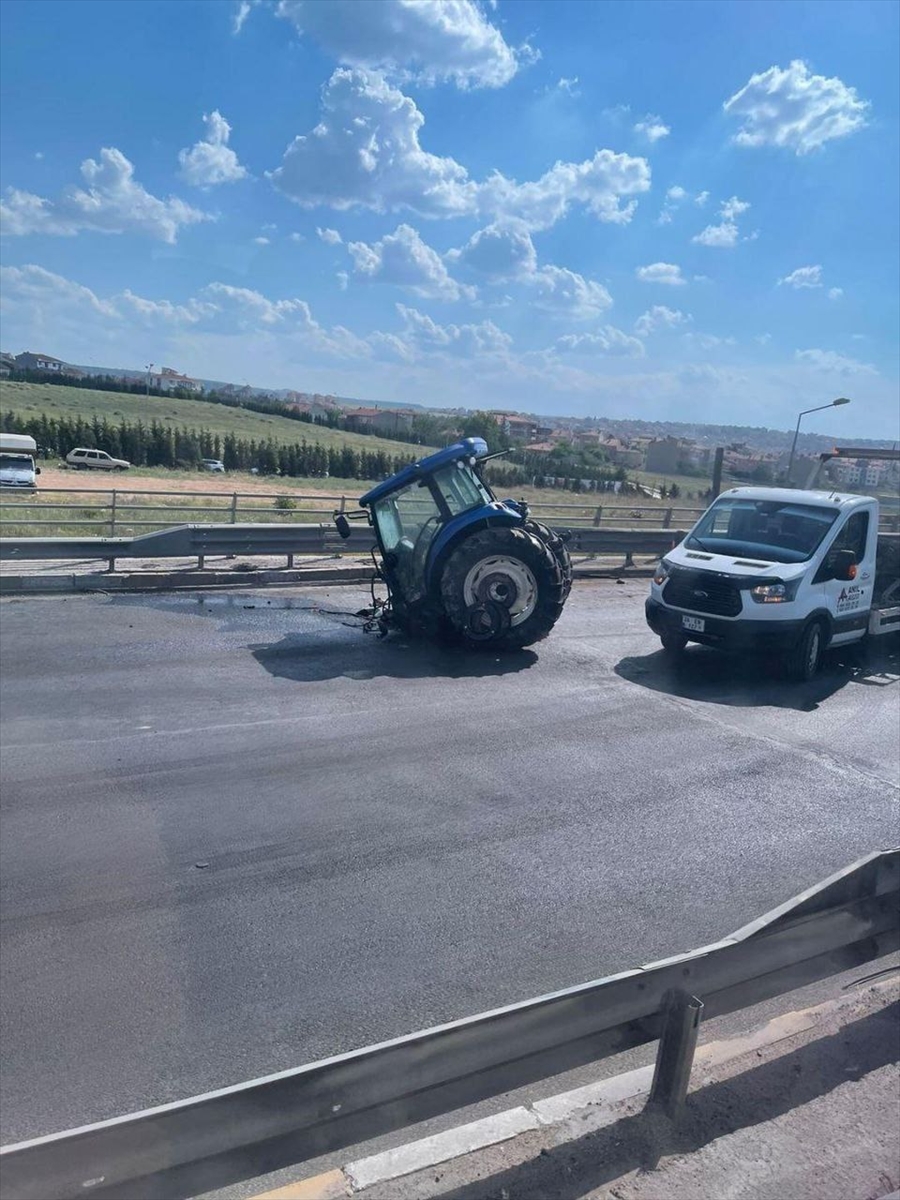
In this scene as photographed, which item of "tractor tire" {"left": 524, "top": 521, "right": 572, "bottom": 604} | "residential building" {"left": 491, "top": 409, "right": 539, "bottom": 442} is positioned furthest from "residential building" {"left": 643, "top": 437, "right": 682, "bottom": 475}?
"tractor tire" {"left": 524, "top": 521, "right": 572, "bottom": 604}

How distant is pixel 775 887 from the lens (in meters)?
5.94

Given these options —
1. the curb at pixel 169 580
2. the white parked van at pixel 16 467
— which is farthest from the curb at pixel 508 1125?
the white parked van at pixel 16 467

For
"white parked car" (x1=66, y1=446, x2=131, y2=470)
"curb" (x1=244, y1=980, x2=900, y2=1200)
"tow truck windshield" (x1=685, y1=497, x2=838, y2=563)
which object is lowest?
"white parked car" (x1=66, y1=446, x2=131, y2=470)

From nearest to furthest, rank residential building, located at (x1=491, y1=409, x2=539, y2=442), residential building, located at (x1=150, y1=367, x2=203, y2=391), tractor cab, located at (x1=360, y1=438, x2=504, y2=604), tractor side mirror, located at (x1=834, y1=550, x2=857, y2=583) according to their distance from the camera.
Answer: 1. tractor side mirror, located at (x1=834, y1=550, x2=857, y2=583)
2. tractor cab, located at (x1=360, y1=438, x2=504, y2=604)
3. residential building, located at (x1=491, y1=409, x2=539, y2=442)
4. residential building, located at (x1=150, y1=367, x2=203, y2=391)

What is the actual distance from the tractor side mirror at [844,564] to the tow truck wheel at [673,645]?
1.87 m

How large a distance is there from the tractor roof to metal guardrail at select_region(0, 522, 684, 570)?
3131 mm

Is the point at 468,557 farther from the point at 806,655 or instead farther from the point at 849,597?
the point at 849,597

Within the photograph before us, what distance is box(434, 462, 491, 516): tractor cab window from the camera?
466 inches

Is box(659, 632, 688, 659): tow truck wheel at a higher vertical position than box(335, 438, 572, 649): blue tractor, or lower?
lower

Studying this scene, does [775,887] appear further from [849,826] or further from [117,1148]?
[117,1148]

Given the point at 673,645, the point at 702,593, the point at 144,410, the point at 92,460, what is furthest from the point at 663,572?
the point at 144,410

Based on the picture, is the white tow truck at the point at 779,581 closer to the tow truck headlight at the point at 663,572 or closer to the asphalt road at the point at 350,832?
the tow truck headlight at the point at 663,572

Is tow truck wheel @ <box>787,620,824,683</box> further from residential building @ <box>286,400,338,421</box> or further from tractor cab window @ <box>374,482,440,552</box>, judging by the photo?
residential building @ <box>286,400,338,421</box>

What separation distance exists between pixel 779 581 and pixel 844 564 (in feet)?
3.54
